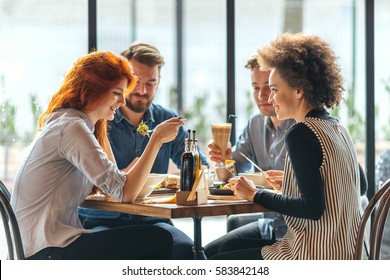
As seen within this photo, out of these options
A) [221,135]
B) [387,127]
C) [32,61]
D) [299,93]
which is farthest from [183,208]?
[387,127]

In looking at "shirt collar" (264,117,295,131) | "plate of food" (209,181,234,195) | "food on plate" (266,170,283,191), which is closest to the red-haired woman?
"plate of food" (209,181,234,195)

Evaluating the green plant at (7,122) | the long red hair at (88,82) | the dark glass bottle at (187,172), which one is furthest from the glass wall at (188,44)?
the dark glass bottle at (187,172)

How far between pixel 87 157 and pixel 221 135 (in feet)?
2.79

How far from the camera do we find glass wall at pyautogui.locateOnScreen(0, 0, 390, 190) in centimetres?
A: 406

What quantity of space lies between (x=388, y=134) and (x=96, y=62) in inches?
84.7

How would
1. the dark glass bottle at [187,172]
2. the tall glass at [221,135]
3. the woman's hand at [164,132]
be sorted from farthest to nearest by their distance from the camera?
the tall glass at [221,135] < the woman's hand at [164,132] < the dark glass bottle at [187,172]

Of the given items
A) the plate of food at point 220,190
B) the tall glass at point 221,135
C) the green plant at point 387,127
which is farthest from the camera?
the green plant at point 387,127

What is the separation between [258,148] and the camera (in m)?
3.81

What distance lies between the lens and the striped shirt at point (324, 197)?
2.59 m

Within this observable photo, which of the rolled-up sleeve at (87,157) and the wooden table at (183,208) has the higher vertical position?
Answer: the rolled-up sleeve at (87,157)

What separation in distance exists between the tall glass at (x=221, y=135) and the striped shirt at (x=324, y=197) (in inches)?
30.4

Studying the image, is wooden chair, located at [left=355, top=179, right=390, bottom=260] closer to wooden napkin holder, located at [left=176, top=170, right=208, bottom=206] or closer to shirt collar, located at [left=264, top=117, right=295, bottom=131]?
wooden napkin holder, located at [left=176, top=170, right=208, bottom=206]

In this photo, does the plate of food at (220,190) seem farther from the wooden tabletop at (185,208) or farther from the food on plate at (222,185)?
the wooden tabletop at (185,208)

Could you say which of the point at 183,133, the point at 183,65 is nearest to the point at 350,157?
the point at 183,133
